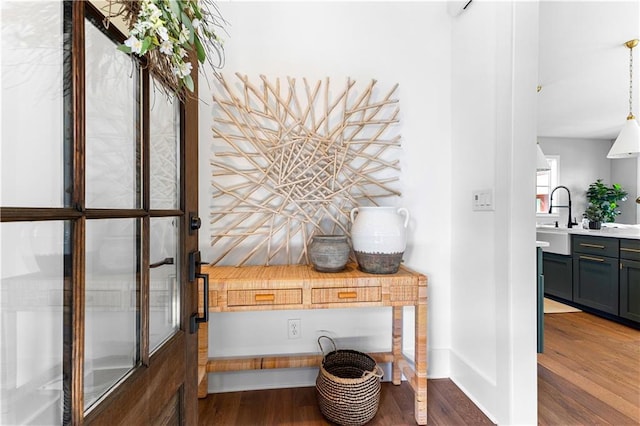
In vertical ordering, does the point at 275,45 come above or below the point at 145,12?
above

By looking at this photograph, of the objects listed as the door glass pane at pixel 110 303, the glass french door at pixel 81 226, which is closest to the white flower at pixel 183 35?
the glass french door at pixel 81 226

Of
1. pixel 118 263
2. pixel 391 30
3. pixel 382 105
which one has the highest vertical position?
pixel 391 30

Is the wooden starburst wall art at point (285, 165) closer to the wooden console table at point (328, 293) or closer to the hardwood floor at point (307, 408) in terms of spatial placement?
the wooden console table at point (328, 293)

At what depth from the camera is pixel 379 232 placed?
1548mm

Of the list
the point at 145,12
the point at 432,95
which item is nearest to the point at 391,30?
the point at 432,95

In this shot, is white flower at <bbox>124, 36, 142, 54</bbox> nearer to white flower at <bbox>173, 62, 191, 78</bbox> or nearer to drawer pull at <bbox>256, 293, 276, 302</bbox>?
white flower at <bbox>173, 62, 191, 78</bbox>

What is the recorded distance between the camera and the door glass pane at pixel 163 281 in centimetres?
79

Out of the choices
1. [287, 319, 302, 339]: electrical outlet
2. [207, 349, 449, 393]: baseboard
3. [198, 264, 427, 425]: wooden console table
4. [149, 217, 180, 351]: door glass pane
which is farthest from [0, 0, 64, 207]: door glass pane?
[207, 349, 449, 393]: baseboard

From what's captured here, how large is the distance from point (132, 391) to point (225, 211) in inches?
48.9

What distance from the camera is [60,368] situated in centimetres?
50

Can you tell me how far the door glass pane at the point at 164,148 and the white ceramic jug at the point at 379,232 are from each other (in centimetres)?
94

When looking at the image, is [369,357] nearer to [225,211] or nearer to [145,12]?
[225,211]

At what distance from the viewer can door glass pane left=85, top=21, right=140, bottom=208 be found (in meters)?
0.57

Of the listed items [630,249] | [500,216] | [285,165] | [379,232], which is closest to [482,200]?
[500,216]
